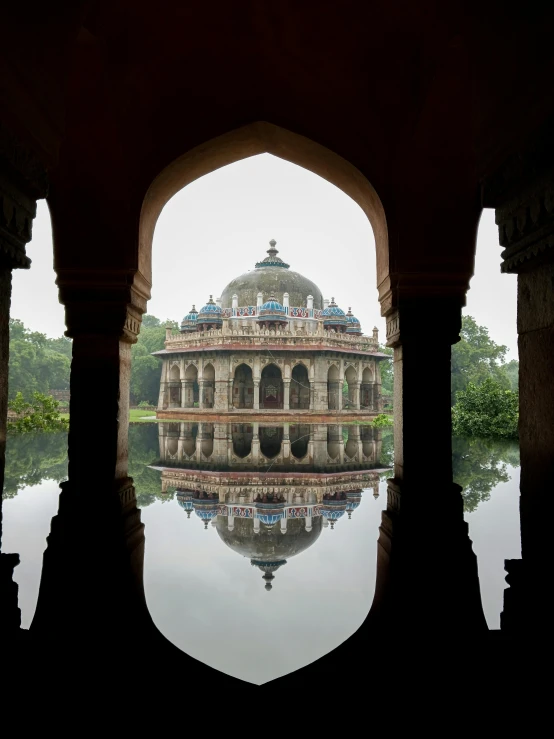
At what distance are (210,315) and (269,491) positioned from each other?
2092 centimetres

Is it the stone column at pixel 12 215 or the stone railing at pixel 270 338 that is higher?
the stone railing at pixel 270 338

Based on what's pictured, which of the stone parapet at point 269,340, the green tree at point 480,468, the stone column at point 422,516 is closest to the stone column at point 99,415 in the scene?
the stone column at point 422,516

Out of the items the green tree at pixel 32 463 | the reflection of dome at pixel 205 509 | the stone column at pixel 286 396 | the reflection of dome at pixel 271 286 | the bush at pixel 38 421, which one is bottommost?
the reflection of dome at pixel 205 509

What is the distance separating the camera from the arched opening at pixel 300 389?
24000 millimetres

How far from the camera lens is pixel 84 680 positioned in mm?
1386

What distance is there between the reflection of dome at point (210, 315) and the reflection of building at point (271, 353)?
43 millimetres

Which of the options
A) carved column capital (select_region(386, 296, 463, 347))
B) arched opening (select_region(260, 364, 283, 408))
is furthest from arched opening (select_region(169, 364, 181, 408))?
carved column capital (select_region(386, 296, 463, 347))

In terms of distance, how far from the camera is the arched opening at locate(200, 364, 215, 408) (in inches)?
915

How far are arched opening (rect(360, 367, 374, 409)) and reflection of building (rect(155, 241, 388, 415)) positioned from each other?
A: 0.14 ft

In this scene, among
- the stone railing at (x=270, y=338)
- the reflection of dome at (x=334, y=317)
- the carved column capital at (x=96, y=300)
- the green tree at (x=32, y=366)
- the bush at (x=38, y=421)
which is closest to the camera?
the carved column capital at (x=96, y=300)

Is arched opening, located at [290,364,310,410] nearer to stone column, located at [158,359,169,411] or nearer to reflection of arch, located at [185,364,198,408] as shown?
reflection of arch, located at [185,364,198,408]

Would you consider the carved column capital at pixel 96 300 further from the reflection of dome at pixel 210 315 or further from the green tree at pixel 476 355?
the green tree at pixel 476 355

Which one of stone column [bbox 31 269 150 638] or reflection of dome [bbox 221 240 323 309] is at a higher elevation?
reflection of dome [bbox 221 240 323 309]

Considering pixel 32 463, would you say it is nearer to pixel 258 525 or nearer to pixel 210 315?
pixel 258 525
